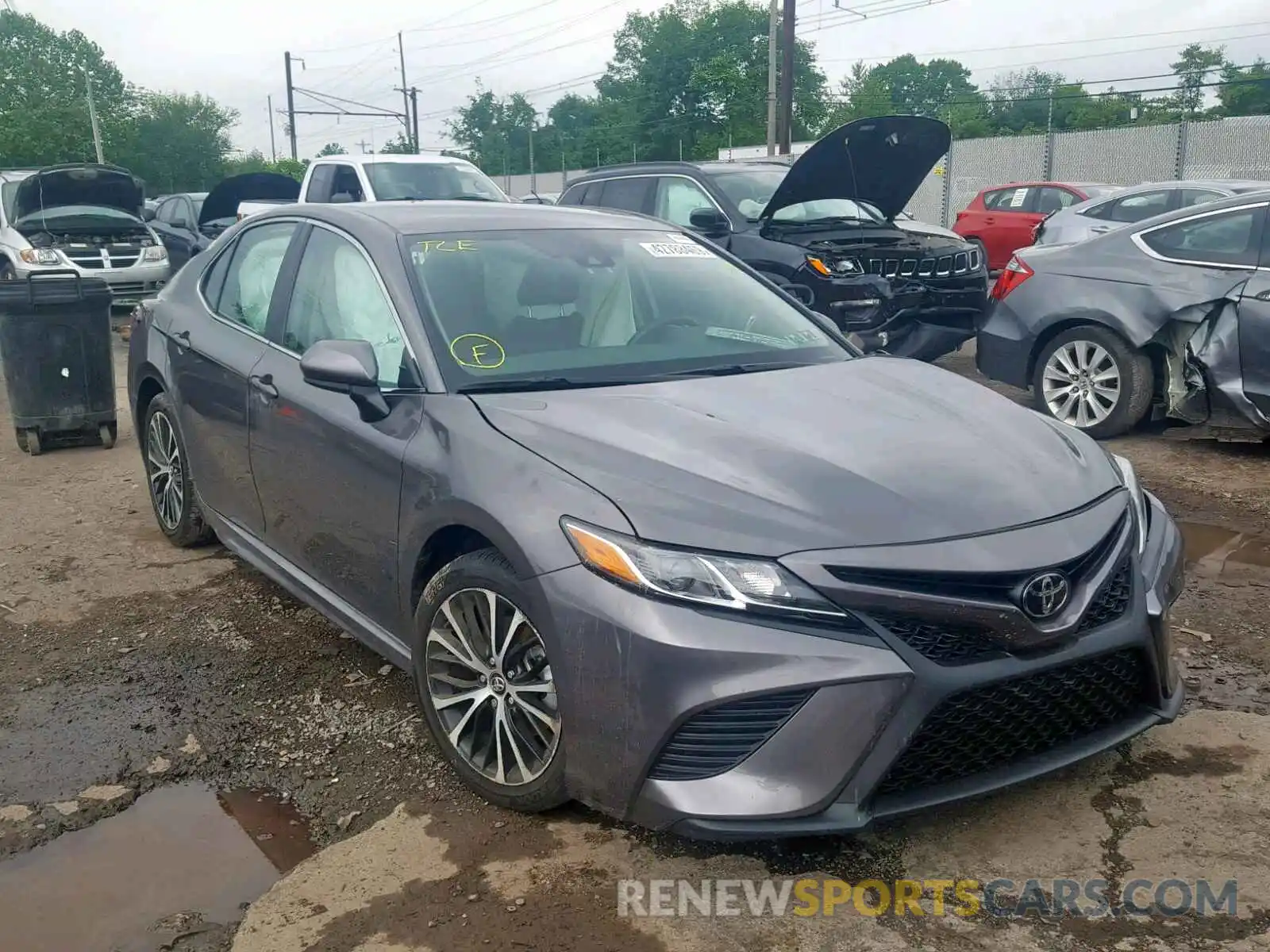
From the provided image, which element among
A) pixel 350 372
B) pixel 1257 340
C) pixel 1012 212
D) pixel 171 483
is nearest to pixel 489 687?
pixel 350 372

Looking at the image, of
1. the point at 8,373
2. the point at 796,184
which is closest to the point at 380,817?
the point at 8,373

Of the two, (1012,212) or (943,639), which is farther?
(1012,212)

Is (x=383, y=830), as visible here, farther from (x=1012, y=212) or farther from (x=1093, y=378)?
(x=1012, y=212)

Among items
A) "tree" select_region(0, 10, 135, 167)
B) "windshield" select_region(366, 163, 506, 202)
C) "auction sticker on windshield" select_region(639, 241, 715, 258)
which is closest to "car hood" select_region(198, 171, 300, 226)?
"windshield" select_region(366, 163, 506, 202)

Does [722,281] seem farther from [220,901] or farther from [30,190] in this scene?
[30,190]

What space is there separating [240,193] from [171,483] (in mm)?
12007

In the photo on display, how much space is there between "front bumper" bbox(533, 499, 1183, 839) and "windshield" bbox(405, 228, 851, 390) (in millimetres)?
964

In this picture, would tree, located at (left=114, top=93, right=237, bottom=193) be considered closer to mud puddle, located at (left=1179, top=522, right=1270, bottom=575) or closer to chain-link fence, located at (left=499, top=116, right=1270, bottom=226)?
chain-link fence, located at (left=499, top=116, right=1270, bottom=226)

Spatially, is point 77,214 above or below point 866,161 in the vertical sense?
below

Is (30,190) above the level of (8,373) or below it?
above

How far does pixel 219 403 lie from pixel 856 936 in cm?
307

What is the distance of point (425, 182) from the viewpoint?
1224 centimetres

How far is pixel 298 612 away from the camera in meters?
4.61

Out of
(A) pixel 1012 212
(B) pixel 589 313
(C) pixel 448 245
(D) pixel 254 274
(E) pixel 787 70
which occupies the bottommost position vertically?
(B) pixel 589 313
